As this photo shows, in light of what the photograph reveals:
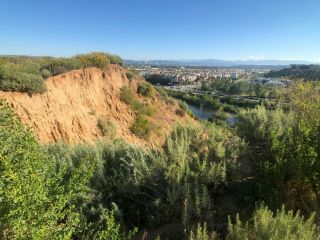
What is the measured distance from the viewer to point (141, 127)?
21.1 meters

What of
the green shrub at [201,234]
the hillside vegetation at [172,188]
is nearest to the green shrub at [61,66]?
the hillside vegetation at [172,188]

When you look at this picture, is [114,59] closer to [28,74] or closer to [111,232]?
[28,74]

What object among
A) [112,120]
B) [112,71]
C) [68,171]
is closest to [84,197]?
[68,171]

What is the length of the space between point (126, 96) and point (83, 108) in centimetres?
471

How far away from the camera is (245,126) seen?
9.54m

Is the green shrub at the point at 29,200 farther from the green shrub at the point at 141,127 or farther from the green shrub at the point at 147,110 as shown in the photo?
the green shrub at the point at 147,110

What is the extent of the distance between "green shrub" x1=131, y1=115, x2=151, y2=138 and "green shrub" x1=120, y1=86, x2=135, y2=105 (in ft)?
6.94

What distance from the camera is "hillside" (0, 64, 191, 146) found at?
15589 mm

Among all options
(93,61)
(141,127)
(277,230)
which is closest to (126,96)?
(141,127)

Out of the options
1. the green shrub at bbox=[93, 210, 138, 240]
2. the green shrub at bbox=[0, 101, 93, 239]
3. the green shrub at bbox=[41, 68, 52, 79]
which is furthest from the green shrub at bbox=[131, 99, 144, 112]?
the green shrub at bbox=[93, 210, 138, 240]

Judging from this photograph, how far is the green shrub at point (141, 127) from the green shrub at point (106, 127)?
6.30 ft

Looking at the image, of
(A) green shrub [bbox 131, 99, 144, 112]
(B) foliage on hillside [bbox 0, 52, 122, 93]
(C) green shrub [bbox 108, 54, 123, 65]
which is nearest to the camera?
(B) foliage on hillside [bbox 0, 52, 122, 93]

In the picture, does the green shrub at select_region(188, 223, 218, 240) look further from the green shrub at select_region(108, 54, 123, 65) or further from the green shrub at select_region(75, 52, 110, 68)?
the green shrub at select_region(108, 54, 123, 65)

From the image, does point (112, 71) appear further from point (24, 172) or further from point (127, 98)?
point (24, 172)
